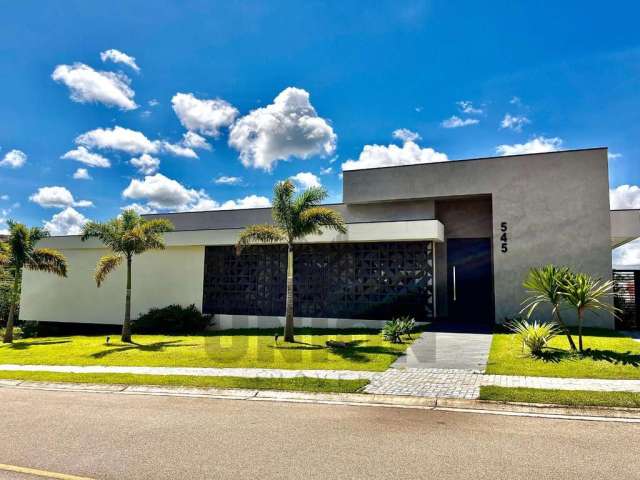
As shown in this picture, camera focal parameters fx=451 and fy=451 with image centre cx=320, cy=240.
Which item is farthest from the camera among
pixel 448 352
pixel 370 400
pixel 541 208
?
pixel 541 208

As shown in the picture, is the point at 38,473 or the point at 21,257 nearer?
the point at 38,473

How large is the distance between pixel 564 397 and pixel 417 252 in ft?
40.2

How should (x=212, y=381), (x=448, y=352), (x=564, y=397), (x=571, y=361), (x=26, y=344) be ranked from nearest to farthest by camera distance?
1. (x=564, y=397)
2. (x=212, y=381)
3. (x=571, y=361)
4. (x=448, y=352)
5. (x=26, y=344)

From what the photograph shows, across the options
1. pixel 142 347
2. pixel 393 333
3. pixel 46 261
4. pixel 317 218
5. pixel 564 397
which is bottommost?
pixel 142 347

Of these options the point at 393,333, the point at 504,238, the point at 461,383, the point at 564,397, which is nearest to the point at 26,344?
the point at 393,333

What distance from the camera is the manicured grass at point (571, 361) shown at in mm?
10156

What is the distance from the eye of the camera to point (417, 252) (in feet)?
65.8

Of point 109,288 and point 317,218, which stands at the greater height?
point 317,218

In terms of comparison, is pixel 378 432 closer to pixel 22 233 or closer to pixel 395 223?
pixel 395 223

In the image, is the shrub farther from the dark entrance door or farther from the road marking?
the road marking

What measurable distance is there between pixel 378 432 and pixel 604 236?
15.8 metres

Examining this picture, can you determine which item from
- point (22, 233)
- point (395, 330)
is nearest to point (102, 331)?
point (22, 233)

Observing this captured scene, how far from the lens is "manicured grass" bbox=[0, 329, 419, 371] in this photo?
12789 mm

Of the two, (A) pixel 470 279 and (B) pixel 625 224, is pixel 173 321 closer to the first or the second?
(A) pixel 470 279
